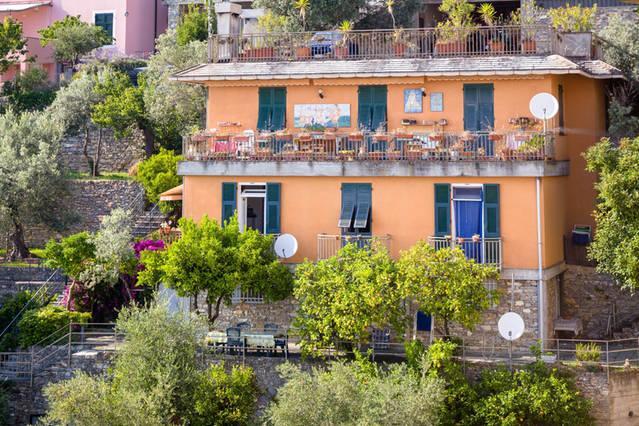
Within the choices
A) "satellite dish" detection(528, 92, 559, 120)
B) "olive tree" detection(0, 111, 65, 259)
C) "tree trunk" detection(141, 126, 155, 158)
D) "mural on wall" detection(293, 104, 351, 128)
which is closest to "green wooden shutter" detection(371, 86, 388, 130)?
"mural on wall" detection(293, 104, 351, 128)

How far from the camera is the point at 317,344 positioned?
3078 centimetres

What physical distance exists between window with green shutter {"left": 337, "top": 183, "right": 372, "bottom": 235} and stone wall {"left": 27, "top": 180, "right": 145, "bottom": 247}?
1342cm

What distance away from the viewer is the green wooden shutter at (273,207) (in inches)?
1321

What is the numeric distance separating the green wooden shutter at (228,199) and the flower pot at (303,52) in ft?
14.7

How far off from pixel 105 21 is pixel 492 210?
98.2ft

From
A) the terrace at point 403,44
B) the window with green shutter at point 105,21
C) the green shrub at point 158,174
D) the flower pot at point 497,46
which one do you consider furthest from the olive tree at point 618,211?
the window with green shutter at point 105,21

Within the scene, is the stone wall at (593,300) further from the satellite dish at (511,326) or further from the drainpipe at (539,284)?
the satellite dish at (511,326)

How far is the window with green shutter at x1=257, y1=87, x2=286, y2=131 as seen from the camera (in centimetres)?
3469

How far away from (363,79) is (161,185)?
11605 mm

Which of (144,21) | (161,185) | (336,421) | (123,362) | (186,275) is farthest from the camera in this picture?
(144,21)

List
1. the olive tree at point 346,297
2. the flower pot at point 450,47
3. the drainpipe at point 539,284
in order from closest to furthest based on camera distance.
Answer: the olive tree at point 346,297
the drainpipe at point 539,284
the flower pot at point 450,47

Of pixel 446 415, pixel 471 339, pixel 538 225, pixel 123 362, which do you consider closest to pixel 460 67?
pixel 538 225

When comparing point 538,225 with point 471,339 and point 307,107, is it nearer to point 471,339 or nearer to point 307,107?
point 471,339

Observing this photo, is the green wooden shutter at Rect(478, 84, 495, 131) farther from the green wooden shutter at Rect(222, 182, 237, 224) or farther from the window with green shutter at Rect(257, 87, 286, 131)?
the green wooden shutter at Rect(222, 182, 237, 224)
